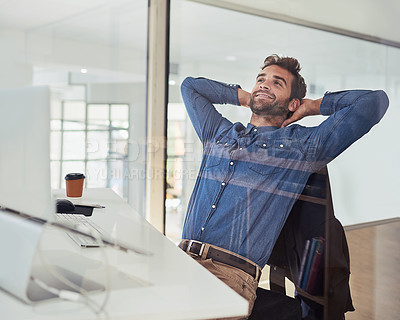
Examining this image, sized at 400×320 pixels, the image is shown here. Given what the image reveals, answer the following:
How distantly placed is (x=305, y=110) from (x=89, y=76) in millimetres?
1768

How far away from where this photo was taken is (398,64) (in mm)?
1478

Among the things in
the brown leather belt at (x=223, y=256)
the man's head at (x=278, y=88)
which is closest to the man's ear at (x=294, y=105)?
the man's head at (x=278, y=88)

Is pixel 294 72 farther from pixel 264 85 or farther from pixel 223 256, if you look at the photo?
pixel 223 256

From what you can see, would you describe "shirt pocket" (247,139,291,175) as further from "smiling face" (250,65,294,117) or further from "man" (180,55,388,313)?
"smiling face" (250,65,294,117)

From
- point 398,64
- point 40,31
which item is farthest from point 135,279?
point 40,31

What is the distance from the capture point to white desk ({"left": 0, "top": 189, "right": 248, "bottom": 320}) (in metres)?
0.91

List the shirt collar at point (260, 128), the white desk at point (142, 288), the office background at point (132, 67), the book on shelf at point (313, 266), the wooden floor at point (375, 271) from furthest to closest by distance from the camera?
the office background at point (132, 67)
the shirt collar at point (260, 128)
the book on shelf at point (313, 266)
the wooden floor at point (375, 271)
the white desk at point (142, 288)

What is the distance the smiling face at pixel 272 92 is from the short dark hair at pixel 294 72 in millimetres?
14

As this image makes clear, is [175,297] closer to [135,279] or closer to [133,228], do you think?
[135,279]

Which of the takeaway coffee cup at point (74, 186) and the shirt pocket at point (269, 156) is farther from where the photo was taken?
the takeaway coffee cup at point (74, 186)

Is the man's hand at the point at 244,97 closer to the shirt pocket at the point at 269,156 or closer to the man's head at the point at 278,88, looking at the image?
the man's head at the point at 278,88

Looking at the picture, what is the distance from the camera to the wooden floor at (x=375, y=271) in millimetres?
1521

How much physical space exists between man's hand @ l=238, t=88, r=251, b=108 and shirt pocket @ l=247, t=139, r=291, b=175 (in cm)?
20

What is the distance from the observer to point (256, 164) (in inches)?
78.4
